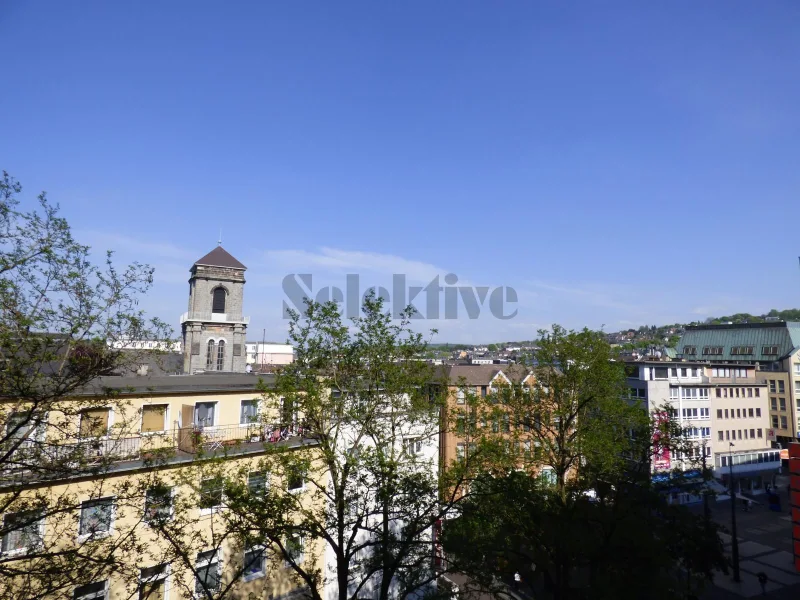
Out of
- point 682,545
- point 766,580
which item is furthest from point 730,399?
point 682,545

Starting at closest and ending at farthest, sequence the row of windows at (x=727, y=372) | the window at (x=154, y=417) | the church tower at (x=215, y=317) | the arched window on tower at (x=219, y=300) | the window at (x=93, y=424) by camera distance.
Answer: the window at (x=93, y=424), the window at (x=154, y=417), the church tower at (x=215, y=317), the arched window on tower at (x=219, y=300), the row of windows at (x=727, y=372)

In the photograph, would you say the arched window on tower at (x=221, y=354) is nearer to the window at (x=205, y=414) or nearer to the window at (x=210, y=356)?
the window at (x=210, y=356)

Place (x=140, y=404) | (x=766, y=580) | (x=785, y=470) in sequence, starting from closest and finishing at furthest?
(x=140, y=404), (x=766, y=580), (x=785, y=470)

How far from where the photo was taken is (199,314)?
164 feet

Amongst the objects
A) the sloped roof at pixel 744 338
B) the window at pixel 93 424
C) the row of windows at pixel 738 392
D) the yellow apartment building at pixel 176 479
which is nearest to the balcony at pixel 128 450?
the yellow apartment building at pixel 176 479

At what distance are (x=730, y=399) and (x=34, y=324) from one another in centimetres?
6690

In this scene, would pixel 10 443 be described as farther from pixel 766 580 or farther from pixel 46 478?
pixel 766 580

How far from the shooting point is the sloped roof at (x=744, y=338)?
67000 millimetres

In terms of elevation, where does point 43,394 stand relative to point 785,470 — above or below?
above

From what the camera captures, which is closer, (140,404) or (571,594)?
(571,594)

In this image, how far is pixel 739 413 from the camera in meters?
56.8

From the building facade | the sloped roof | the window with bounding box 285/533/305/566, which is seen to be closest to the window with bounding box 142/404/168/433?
the window with bounding box 285/533/305/566

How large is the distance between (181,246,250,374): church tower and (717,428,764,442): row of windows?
183 ft

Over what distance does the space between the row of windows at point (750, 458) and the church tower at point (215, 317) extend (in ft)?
180
